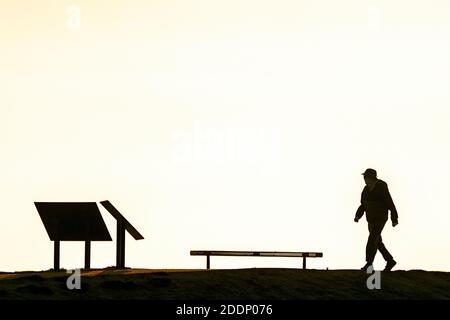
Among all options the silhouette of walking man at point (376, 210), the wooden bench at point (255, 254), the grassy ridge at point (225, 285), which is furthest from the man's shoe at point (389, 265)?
the wooden bench at point (255, 254)

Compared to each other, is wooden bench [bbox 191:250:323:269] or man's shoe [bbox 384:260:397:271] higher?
wooden bench [bbox 191:250:323:269]

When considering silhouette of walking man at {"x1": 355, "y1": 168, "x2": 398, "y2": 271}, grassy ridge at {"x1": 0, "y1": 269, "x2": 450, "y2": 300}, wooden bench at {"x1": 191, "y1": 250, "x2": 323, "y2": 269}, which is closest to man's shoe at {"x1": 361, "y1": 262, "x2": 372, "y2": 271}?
silhouette of walking man at {"x1": 355, "y1": 168, "x2": 398, "y2": 271}

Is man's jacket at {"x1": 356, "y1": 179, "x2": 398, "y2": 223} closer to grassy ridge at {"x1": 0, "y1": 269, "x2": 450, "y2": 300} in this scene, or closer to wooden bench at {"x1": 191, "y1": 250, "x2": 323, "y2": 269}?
grassy ridge at {"x1": 0, "y1": 269, "x2": 450, "y2": 300}

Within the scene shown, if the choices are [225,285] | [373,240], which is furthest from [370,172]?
[225,285]

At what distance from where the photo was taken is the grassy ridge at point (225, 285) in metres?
27.4

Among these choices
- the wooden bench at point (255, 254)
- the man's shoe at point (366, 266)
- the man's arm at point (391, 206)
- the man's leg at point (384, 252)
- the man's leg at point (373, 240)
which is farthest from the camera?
the wooden bench at point (255, 254)

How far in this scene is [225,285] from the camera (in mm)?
28625

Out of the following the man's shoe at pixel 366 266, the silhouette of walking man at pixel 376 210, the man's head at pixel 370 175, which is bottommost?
the man's shoe at pixel 366 266

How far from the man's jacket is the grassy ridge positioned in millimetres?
1317

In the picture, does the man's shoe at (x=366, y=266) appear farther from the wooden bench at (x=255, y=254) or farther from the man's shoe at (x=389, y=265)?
the wooden bench at (x=255, y=254)

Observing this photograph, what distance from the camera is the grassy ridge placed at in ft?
89.9

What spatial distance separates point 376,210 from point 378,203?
0.15 meters

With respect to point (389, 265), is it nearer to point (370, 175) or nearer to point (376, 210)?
point (376, 210)
